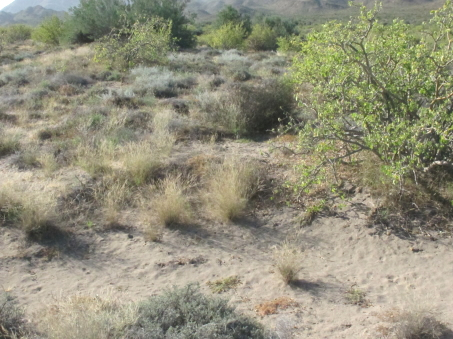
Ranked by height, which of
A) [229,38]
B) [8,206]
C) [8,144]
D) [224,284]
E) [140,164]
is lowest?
[224,284]

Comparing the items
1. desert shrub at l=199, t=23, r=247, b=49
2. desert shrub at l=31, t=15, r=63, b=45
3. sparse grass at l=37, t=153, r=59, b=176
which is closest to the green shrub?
desert shrub at l=199, t=23, r=247, b=49

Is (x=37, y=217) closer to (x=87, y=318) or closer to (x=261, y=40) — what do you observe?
(x=87, y=318)

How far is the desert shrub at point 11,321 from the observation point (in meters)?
3.71

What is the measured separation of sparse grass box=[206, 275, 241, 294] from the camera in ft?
15.3

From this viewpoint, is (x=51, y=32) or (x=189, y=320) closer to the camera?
(x=189, y=320)

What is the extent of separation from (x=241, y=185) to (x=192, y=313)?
271 cm

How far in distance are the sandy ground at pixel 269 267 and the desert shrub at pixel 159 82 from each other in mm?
6690

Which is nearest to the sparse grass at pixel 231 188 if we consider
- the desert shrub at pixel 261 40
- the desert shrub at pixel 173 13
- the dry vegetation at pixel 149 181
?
the dry vegetation at pixel 149 181

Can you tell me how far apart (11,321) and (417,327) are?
3.35 meters

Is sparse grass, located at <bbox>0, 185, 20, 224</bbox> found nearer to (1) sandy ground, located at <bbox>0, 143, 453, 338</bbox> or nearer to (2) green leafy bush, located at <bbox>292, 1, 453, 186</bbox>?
(1) sandy ground, located at <bbox>0, 143, 453, 338</bbox>

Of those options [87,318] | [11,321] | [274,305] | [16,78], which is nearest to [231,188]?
[274,305]

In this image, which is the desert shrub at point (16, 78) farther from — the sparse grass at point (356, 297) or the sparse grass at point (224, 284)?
the sparse grass at point (356, 297)

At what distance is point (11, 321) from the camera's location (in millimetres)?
3824

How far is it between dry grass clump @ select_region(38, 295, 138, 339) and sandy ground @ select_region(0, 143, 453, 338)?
448 millimetres
